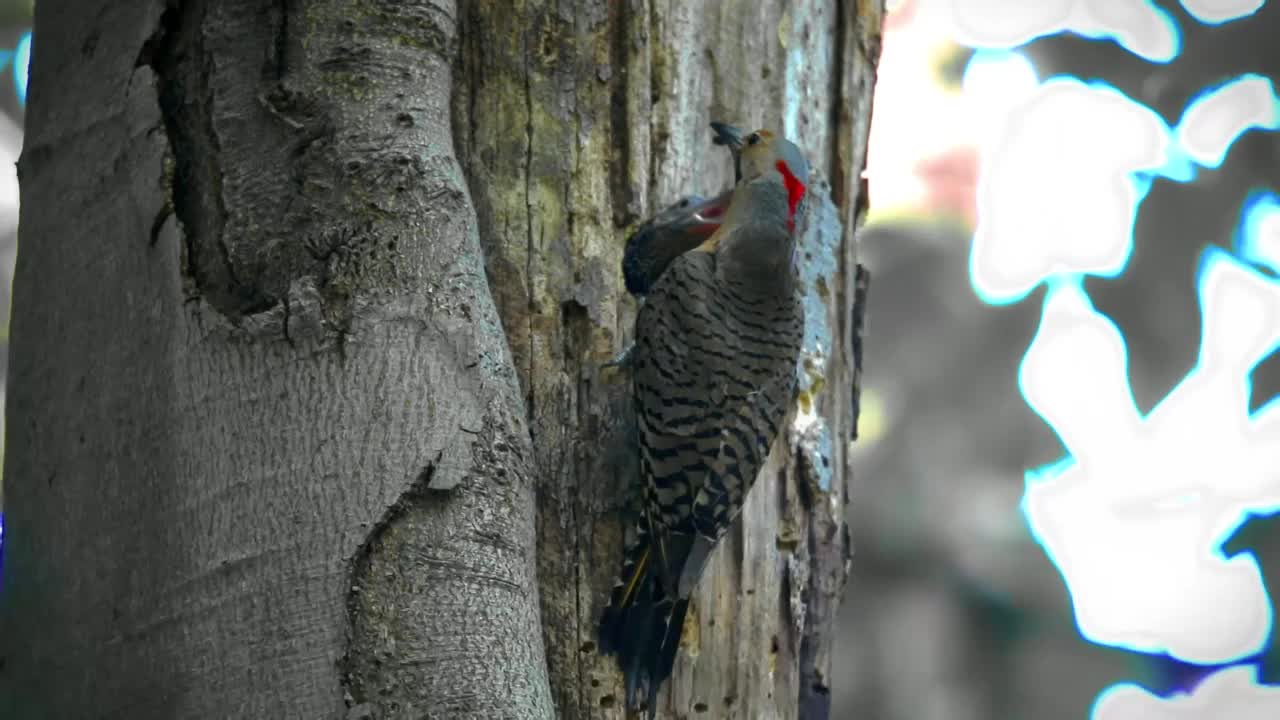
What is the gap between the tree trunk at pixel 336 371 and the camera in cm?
193

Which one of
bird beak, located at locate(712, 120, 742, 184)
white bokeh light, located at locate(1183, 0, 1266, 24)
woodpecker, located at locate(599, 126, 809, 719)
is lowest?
woodpecker, located at locate(599, 126, 809, 719)

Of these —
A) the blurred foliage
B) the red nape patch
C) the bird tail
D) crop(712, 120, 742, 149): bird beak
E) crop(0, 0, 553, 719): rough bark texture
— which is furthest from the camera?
the blurred foliage

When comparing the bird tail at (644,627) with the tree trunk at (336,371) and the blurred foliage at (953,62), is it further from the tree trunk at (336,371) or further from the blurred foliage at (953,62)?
the blurred foliage at (953,62)

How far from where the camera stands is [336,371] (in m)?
2.04

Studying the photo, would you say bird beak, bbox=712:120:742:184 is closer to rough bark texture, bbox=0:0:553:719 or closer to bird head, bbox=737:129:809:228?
bird head, bbox=737:129:809:228

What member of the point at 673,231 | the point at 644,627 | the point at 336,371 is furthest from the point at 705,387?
the point at 336,371

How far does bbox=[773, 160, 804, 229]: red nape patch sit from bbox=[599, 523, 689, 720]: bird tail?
0.94 m

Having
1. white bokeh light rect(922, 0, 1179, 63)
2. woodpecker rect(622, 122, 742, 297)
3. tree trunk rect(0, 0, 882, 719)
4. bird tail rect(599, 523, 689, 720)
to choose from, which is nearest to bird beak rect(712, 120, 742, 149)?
woodpecker rect(622, 122, 742, 297)

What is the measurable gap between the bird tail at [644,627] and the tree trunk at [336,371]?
5 cm

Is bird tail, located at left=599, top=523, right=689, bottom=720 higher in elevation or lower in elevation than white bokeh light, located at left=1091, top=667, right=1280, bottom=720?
lower

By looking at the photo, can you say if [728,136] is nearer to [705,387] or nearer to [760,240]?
[760,240]

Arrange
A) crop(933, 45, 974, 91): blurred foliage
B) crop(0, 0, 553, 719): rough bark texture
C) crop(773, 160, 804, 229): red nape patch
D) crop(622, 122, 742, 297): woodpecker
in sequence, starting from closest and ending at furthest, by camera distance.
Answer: crop(0, 0, 553, 719): rough bark texture → crop(622, 122, 742, 297): woodpecker → crop(773, 160, 804, 229): red nape patch → crop(933, 45, 974, 91): blurred foliage

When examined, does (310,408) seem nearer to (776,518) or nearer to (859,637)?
(776,518)

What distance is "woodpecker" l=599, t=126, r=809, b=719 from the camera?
249cm
